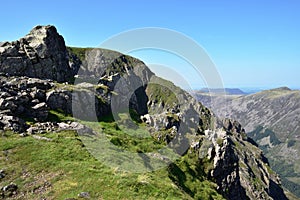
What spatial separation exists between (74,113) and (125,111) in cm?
2216

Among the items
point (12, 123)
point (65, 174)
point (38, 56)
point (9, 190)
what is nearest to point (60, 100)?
point (12, 123)

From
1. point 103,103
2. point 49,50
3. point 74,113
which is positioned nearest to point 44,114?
point 74,113

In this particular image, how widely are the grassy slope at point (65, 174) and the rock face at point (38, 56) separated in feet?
133

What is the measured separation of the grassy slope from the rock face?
4045 cm

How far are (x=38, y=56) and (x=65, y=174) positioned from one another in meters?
60.0

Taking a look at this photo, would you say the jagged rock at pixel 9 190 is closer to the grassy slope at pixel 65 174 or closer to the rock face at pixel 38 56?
the grassy slope at pixel 65 174

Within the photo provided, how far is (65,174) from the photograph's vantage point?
35.3 m

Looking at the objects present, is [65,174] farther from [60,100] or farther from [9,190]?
[60,100]

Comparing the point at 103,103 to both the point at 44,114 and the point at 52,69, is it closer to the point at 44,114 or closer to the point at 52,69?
the point at 44,114

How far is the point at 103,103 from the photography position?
69.8m

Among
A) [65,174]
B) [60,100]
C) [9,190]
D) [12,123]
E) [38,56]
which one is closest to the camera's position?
[9,190]

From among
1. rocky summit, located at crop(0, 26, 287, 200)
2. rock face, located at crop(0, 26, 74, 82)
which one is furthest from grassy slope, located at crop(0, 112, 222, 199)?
rock face, located at crop(0, 26, 74, 82)

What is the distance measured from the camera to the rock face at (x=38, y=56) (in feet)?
254

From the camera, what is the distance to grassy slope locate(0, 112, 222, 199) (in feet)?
106
